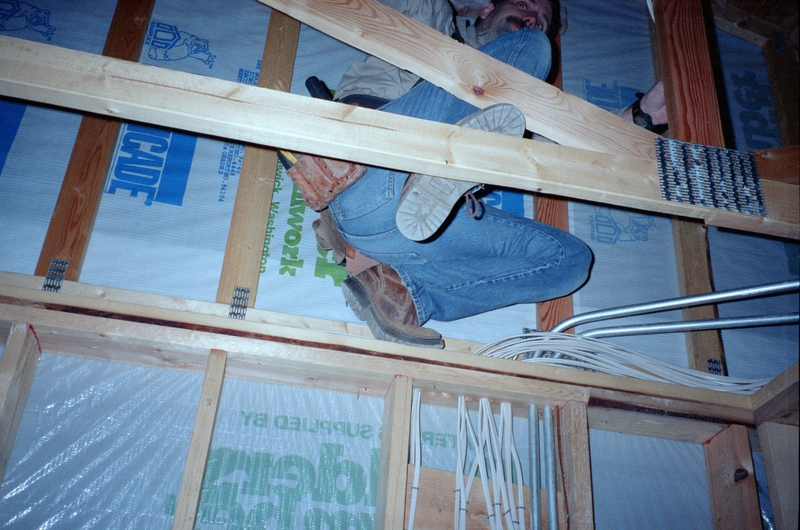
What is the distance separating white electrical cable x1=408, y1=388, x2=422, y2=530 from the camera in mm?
1512

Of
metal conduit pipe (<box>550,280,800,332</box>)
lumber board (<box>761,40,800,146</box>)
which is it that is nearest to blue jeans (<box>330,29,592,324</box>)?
metal conduit pipe (<box>550,280,800,332</box>)

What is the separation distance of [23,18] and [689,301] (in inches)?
100

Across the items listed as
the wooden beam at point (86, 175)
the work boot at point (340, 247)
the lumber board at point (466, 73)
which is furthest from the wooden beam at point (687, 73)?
the wooden beam at point (86, 175)

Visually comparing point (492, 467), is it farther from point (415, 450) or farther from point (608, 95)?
point (608, 95)

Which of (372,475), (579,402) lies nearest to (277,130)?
(372,475)

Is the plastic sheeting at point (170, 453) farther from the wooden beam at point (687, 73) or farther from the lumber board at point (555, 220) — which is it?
the wooden beam at point (687, 73)

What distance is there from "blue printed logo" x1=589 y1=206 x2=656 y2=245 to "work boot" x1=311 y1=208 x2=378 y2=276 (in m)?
0.99

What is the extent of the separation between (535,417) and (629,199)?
2.51ft

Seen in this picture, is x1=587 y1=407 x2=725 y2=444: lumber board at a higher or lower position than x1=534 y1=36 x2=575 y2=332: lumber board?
lower

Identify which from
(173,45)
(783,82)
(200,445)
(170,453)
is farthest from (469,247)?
(783,82)

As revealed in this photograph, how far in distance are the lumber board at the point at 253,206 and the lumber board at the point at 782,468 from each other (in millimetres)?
1507

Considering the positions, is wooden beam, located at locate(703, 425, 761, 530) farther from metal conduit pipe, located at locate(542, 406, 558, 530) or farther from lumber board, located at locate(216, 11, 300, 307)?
lumber board, located at locate(216, 11, 300, 307)

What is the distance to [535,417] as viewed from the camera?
1.70m

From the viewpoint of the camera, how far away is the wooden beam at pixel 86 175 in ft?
5.69
